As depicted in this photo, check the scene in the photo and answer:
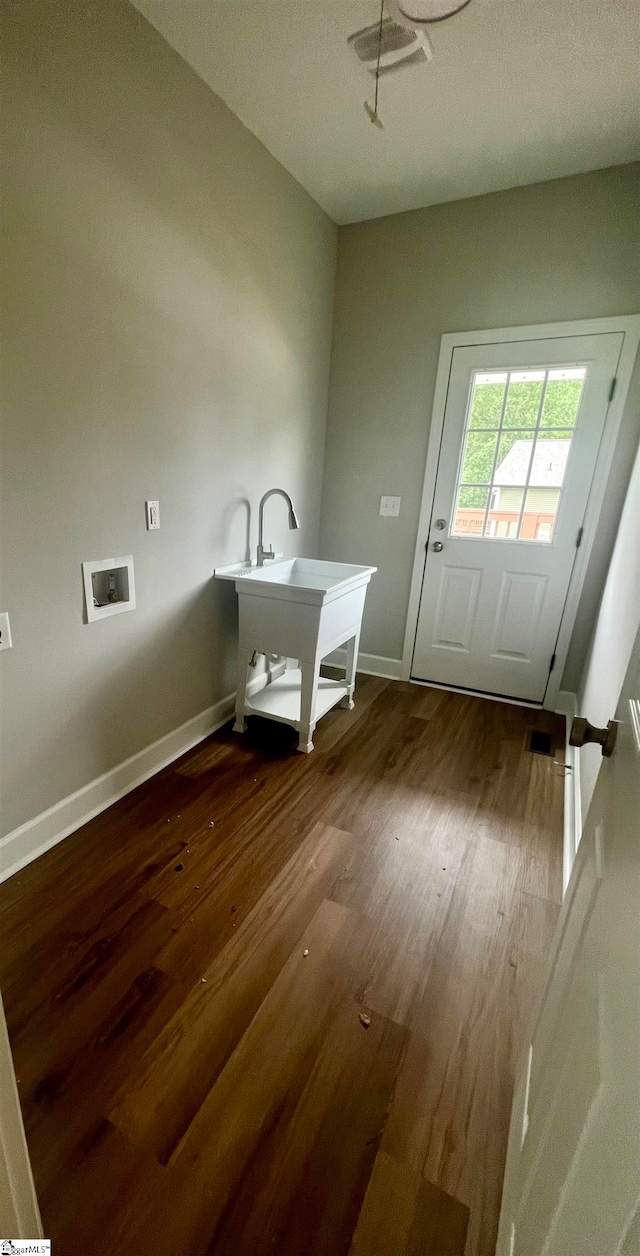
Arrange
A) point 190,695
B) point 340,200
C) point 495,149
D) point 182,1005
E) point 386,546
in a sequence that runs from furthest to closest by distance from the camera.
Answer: point 386,546 → point 340,200 → point 190,695 → point 495,149 → point 182,1005

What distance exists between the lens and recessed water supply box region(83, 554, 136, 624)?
5.05 feet

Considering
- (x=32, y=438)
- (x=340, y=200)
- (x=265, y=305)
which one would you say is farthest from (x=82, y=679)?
(x=340, y=200)

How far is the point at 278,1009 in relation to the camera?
1112mm

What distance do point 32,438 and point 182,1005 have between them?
1.50 meters

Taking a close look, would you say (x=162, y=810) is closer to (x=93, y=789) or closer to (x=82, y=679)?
(x=93, y=789)

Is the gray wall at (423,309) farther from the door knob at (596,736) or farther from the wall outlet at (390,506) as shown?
the door knob at (596,736)

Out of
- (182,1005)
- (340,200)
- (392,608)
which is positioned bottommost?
(182,1005)

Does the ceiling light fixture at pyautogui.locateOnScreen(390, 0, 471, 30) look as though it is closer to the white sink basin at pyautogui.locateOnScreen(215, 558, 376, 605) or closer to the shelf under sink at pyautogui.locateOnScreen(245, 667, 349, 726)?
the white sink basin at pyautogui.locateOnScreen(215, 558, 376, 605)

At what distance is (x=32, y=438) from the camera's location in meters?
1.30

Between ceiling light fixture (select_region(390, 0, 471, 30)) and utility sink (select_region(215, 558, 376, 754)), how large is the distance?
1771 millimetres

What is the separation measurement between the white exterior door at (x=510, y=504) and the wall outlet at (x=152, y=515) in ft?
5.36

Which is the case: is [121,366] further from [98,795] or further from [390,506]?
[390,506]

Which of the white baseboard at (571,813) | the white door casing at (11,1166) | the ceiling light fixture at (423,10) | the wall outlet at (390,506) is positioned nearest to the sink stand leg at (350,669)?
the wall outlet at (390,506)

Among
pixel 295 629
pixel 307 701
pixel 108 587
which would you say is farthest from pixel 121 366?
pixel 307 701
